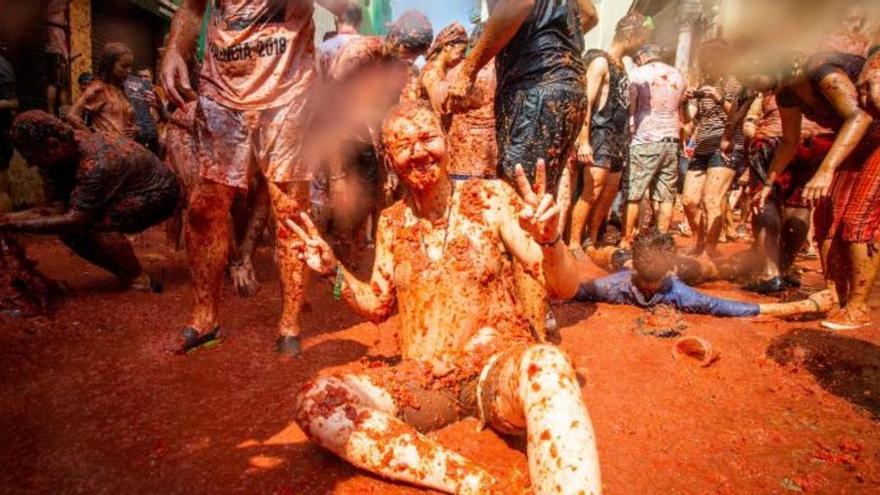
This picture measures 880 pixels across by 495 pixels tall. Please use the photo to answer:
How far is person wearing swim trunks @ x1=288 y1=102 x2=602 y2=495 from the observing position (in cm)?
169

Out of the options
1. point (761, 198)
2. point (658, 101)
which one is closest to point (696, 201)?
point (658, 101)

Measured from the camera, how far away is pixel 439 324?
6.70 feet

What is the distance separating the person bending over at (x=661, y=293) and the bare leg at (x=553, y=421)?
2.32 meters

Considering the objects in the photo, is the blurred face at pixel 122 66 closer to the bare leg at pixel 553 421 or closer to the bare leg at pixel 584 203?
the bare leg at pixel 584 203

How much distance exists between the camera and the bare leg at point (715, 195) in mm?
5797

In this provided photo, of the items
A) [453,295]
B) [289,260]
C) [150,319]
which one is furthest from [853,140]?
[150,319]

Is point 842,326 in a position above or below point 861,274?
below

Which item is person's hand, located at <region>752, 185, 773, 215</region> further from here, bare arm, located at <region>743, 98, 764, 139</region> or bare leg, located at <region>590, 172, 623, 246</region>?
bare leg, located at <region>590, 172, 623, 246</region>

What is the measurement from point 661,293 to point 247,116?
3216 mm

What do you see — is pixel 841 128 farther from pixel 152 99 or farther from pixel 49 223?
pixel 152 99

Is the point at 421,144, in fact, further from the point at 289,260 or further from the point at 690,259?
the point at 690,259

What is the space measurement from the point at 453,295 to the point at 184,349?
5.84ft

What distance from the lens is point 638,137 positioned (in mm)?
6035

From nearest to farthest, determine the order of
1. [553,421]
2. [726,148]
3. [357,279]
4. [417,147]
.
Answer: [553,421] < [417,147] < [357,279] < [726,148]
